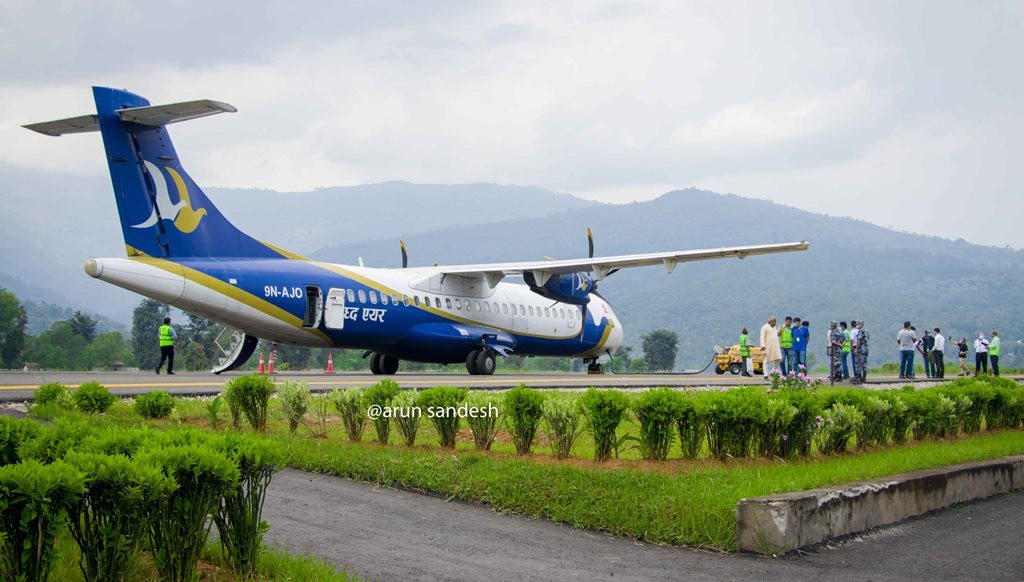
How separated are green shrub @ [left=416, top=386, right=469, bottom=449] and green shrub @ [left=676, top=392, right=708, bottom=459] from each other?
262cm

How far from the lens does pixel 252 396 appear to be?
478 inches

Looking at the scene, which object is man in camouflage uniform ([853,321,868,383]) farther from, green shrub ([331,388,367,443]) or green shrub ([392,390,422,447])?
green shrub ([331,388,367,443])

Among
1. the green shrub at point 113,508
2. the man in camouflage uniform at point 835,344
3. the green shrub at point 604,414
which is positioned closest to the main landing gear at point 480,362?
the man in camouflage uniform at point 835,344

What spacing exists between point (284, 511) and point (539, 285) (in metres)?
20.2

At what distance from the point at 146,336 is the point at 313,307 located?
5613 centimetres

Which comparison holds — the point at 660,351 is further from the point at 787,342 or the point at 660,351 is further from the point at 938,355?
the point at 787,342

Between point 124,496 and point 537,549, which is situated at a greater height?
point 124,496

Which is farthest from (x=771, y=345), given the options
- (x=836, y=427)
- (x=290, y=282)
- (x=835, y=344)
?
(x=836, y=427)

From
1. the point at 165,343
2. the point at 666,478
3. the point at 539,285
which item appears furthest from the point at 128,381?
the point at 666,478

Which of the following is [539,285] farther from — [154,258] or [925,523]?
[925,523]

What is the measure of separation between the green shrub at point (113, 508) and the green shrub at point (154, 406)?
7926 millimetres

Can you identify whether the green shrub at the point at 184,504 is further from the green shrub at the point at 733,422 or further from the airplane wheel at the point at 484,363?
the airplane wheel at the point at 484,363

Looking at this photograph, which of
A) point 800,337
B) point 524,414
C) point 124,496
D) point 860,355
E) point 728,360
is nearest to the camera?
point 124,496

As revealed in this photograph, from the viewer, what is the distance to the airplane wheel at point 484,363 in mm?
28594
